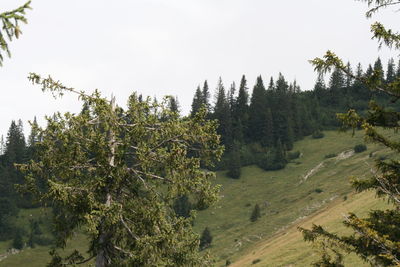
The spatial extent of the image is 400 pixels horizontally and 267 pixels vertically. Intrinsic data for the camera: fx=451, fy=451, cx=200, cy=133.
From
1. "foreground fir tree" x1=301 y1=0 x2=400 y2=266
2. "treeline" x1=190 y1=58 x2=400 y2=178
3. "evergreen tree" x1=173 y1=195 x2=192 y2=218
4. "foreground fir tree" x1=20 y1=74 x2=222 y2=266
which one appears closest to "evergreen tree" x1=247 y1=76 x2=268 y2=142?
"treeline" x1=190 y1=58 x2=400 y2=178

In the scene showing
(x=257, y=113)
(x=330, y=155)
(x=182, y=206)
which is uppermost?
(x=257, y=113)

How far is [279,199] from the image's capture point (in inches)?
3770

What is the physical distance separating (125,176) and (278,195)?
86.6 meters

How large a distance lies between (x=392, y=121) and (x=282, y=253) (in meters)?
32.4

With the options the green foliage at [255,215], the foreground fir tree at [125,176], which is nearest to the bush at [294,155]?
the green foliage at [255,215]

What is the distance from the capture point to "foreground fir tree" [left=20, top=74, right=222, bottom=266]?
15.4 metres

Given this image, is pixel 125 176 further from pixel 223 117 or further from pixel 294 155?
pixel 223 117

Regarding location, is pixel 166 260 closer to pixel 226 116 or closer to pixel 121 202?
pixel 121 202

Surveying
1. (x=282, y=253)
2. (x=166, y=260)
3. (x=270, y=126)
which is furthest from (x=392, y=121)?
(x=270, y=126)

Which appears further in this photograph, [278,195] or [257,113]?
[257,113]

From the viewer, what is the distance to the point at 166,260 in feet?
50.0

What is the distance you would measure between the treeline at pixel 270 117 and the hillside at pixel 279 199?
4295 millimetres

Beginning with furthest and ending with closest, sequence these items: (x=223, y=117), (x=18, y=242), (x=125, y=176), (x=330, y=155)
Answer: (x=223, y=117)
(x=330, y=155)
(x=18, y=242)
(x=125, y=176)

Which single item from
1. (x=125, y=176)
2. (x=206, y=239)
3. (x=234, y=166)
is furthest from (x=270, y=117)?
(x=125, y=176)
